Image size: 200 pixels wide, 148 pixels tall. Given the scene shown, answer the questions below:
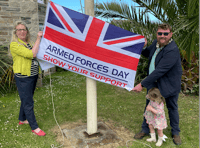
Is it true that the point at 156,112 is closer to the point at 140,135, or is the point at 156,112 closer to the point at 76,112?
the point at 140,135

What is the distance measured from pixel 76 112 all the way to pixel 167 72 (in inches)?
97.4

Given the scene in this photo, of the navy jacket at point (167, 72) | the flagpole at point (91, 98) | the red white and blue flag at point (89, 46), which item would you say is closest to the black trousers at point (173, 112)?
the navy jacket at point (167, 72)

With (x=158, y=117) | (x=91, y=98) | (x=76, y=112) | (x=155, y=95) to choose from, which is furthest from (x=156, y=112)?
(x=76, y=112)

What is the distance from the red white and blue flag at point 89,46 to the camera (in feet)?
9.01

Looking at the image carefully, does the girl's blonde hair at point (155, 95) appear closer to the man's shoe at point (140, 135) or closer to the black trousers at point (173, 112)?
the black trousers at point (173, 112)

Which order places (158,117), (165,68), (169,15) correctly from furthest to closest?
(169,15) → (158,117) → (165,68)

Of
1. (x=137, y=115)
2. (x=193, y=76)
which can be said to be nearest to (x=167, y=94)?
(x=137, y=115)

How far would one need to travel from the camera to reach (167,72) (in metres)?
2.81

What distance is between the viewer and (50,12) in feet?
8.95

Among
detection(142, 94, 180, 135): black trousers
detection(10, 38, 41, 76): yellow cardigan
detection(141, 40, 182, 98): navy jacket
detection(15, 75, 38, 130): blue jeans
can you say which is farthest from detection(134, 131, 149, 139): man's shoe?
detection(10, 38, 41, 76): yellow cardigan

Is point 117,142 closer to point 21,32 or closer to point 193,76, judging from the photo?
point 21,32

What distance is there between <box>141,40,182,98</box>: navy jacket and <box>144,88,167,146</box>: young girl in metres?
0.12

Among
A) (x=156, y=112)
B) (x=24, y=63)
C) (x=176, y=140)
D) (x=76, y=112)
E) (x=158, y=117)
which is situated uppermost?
(x=24, y=63)

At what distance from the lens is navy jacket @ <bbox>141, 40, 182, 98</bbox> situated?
266 centimetres
